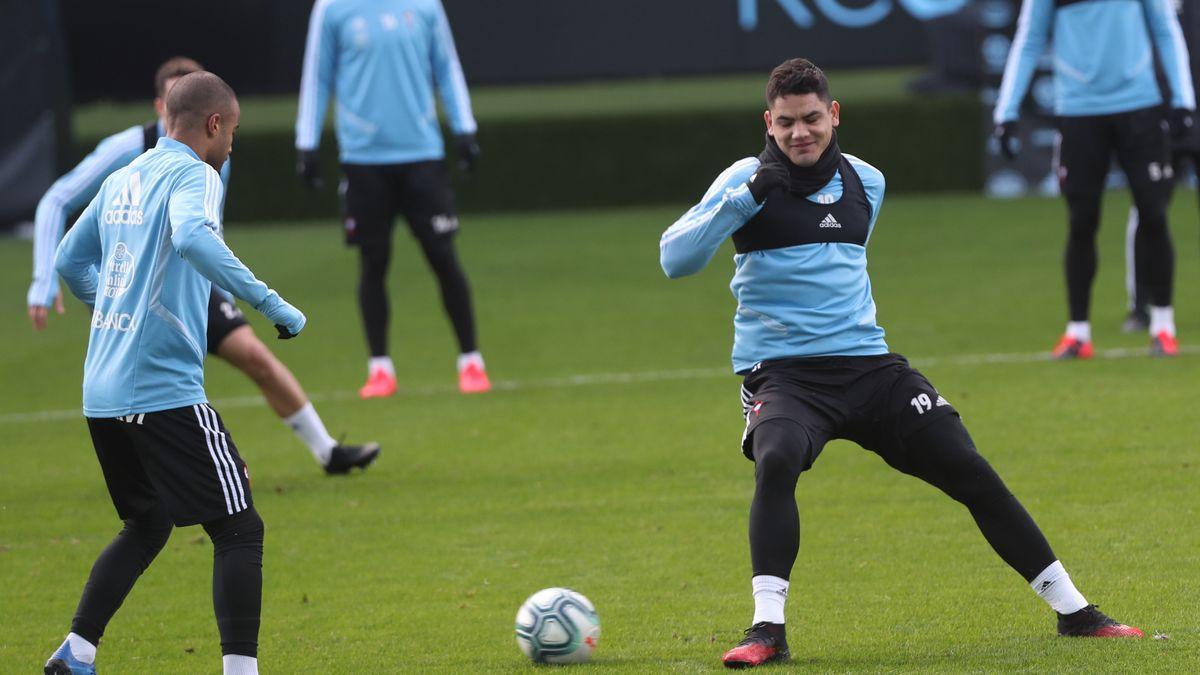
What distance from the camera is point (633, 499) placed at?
6.63m

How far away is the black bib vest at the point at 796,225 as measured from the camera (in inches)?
187

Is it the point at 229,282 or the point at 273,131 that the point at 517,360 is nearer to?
the point at 229,282

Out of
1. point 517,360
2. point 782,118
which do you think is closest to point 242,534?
point 782,118

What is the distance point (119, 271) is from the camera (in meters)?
4.47

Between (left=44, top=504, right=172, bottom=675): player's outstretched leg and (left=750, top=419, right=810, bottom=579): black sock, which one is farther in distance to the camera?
(left=44, top=504, right=172, bottom=675): player's outstretched leg

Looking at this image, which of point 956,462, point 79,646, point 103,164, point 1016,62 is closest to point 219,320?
point 103,164

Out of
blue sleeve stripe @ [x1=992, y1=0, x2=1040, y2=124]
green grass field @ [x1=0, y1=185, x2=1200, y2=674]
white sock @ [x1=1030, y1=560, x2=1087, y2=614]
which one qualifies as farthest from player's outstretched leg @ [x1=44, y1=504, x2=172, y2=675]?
blue sleeve stripe @ [x1=992, y1=0, x2=1040, y2=124]

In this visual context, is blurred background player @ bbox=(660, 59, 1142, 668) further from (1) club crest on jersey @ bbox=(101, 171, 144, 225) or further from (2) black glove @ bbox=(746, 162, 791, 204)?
(1) club crest on jersey @ bbox=(101, 171, 144, 225)

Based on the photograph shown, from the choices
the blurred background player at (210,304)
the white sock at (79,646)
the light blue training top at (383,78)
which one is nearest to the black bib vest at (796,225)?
the white sock at (79,646)

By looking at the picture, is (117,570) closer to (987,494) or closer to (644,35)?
(987,494)

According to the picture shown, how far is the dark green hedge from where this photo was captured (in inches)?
784

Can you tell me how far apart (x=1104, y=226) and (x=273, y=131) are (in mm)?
9894

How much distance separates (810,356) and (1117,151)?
4.63 m

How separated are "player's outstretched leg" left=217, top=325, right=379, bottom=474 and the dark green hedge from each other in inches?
518
